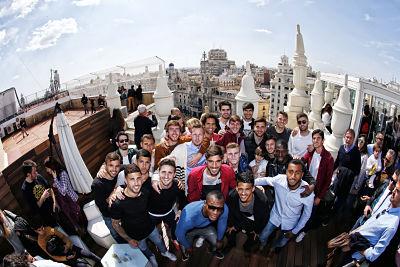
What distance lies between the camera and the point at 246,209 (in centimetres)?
322

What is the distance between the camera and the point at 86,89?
11492 mm

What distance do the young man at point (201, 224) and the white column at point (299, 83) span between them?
373 centimetres

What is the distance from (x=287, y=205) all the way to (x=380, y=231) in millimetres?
1018

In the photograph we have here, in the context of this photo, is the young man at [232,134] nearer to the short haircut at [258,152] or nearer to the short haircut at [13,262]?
the short haircut at [258,152]

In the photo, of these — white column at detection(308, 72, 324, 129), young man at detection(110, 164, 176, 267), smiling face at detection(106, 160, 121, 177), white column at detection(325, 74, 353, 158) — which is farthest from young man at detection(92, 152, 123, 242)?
white column at detection(308, 72, 324, 129)

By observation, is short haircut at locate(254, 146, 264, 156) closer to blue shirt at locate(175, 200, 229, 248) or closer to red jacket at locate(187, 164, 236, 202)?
red jacket at locate(187, 164, 236, 202)

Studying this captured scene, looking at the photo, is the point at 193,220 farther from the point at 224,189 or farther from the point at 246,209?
the point at 246,209

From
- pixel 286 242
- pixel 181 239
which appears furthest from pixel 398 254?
pixel 181 239

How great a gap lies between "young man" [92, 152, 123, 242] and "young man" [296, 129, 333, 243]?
9.48ft

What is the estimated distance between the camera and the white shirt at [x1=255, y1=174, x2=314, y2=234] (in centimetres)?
313

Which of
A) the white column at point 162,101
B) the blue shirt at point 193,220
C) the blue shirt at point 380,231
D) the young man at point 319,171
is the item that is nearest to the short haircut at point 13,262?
the blue shirt at point 193,220

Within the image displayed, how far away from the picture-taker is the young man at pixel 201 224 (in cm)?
295

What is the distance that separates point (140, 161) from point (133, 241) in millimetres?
1063

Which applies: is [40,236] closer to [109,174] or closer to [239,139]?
[109,174]
